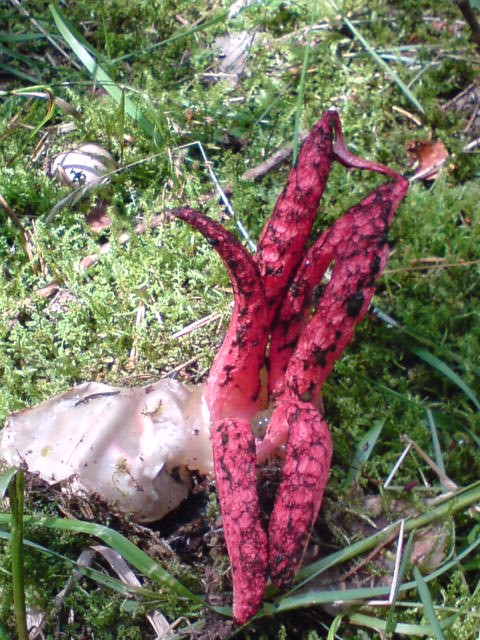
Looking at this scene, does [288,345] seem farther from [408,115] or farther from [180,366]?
[408,115]

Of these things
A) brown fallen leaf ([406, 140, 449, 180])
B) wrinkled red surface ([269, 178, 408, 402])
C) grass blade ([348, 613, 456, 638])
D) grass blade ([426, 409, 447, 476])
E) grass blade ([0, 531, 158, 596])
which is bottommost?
grass blade ([426, 409, 447, 476])

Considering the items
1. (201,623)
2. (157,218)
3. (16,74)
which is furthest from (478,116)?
(201,623)

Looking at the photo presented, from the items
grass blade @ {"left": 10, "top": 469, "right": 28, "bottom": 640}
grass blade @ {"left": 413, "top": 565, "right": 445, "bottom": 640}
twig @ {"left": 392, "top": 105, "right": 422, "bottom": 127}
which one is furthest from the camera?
twig @ {"left": 392, "top": 105, "right": 422, "bottom": 127}

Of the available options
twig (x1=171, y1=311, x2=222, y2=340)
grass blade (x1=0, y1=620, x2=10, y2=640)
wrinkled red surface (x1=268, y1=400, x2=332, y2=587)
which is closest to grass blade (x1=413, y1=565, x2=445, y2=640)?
wrinkled red surface (x1=268, y1=400, x2=332, y2=587)

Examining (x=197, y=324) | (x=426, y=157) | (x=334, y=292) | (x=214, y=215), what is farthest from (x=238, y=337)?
(x=426, y=157)

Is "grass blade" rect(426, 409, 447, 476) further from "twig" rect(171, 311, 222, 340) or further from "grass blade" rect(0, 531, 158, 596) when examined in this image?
"grass blade" rect(0, 531, 158, 596)
